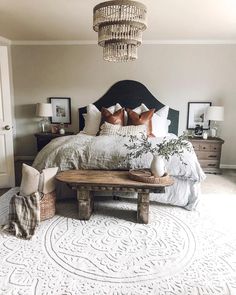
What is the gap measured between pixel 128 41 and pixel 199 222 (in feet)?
6.88

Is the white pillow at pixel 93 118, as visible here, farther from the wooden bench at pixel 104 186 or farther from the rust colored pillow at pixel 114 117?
the wooden bench at pixel 104 186

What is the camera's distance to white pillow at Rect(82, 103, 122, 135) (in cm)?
465

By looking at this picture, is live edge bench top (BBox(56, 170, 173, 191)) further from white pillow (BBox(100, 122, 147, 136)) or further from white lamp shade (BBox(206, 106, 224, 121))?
white lamp shade (BBox(206, 106, 224, 121))

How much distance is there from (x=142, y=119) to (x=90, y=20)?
1.75m

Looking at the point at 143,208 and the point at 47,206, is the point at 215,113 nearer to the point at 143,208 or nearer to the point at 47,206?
the point at 143,208

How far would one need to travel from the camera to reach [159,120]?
15.3 feet

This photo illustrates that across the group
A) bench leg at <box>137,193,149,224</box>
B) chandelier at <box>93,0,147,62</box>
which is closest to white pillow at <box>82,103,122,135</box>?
bench leg at <box>137,193,149,224</box>

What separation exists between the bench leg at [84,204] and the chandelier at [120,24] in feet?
4.88

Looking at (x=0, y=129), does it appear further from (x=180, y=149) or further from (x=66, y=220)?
(x=180, y=149)

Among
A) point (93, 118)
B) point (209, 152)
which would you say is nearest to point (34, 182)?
point (93, 118)

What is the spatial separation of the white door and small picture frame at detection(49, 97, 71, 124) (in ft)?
5.39

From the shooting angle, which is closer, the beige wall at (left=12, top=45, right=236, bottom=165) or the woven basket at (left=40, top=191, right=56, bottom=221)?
the woven basket at (left=40, top=191, right=56, bottom=221)

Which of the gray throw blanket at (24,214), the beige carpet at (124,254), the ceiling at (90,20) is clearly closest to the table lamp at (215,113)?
the ceiling at (90,20)

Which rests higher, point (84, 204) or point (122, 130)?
point (122, 130)
